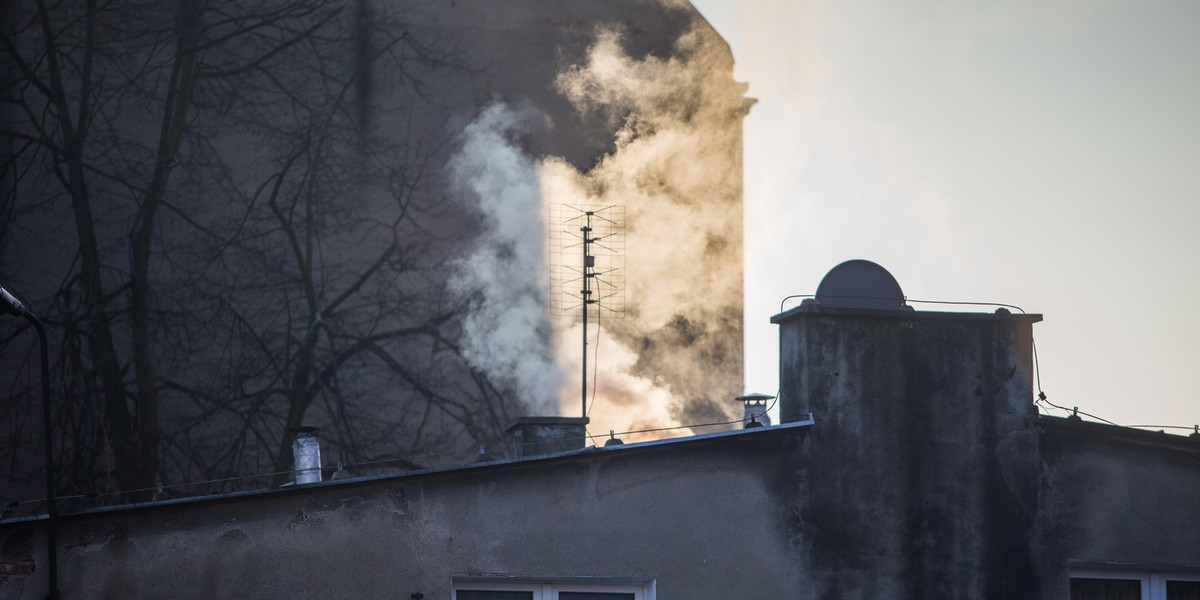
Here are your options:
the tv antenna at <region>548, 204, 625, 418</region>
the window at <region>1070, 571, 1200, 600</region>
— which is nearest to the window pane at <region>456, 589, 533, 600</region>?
the window at <region>1070, 571, 1200, 600</region>

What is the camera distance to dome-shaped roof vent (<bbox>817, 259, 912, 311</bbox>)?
405 inches

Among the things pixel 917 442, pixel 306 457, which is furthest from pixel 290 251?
pixel 917 442

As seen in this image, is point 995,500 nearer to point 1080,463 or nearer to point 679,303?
point 1080,463

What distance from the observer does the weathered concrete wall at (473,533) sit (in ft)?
28.8

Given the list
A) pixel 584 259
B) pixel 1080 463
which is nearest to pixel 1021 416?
pixel 1080 463

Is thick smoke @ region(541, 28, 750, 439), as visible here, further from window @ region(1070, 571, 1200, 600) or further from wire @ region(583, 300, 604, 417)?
window @ region(1070, 571, 1200, 600)

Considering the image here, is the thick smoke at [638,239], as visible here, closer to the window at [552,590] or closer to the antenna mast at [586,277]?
the antenna mast at [586,277]

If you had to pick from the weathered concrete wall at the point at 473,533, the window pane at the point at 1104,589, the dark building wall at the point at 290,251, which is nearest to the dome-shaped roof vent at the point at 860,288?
the weathered concrete wall at the point at 473,533

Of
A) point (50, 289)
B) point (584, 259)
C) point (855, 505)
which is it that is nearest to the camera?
point (855, 505)

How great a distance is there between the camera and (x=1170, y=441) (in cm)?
977

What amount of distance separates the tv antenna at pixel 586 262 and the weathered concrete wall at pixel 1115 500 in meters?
11.1

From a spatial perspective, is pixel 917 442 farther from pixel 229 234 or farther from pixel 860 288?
pixel 229 234

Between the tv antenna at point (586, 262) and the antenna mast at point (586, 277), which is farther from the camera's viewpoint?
the tv antenna at point (586, 262)

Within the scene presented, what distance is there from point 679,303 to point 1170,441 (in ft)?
38.5
